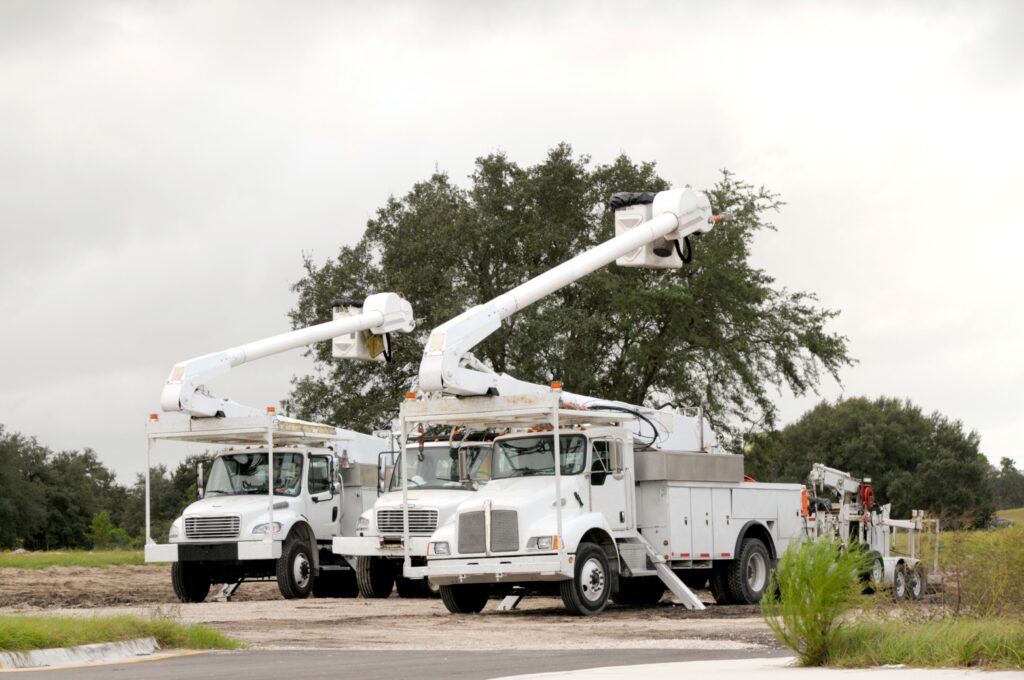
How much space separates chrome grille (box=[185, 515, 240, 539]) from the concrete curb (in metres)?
10.8

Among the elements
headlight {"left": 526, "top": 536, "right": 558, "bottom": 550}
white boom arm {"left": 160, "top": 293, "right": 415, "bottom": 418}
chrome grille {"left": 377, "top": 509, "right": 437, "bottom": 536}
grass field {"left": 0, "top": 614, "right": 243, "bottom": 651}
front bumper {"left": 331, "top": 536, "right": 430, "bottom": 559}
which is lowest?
grass field {"left": 0, "top": 614, "right": 243, "bottom": 651}

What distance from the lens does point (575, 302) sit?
44500 mm

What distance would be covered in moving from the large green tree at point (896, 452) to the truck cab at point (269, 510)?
146 ft

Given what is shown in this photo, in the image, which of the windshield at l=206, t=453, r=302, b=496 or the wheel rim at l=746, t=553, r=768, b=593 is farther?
the windshield at l=206, t=453, r=302, b=496

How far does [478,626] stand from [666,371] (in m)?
24.3

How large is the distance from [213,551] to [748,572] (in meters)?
9.06

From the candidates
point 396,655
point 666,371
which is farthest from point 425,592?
point 666,371

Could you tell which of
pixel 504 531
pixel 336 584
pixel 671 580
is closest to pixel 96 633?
pixel 504 531

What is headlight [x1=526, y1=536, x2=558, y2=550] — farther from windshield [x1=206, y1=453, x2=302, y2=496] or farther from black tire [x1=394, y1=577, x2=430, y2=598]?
windshield [x1=206, y1=453, x2=302, y2=496]

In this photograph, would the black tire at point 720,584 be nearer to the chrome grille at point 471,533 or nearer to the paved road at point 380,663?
the chrome grille at point 471,533

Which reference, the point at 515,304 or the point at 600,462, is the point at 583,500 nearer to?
the point at 600,462

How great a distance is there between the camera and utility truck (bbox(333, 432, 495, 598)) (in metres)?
24.8

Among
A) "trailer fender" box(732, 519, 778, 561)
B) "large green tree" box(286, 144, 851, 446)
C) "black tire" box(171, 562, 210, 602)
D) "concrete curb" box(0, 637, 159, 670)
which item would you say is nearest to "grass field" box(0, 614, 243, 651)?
"concrete curb" box(0, 637, 159, 670)

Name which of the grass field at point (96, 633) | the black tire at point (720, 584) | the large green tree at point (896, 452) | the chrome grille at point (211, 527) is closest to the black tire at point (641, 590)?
the black tire at point (720, 584)
